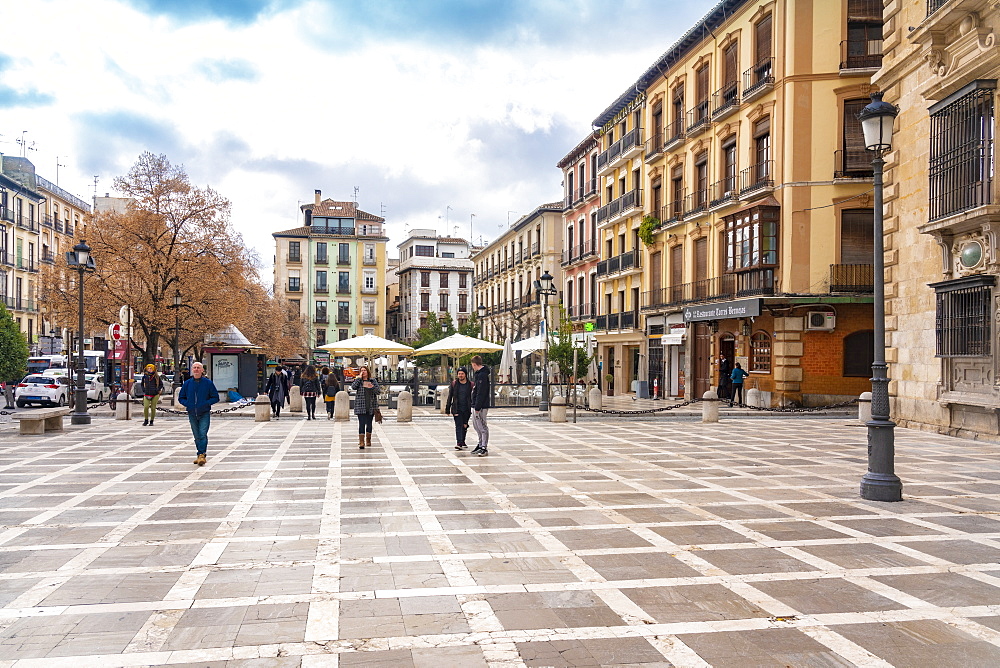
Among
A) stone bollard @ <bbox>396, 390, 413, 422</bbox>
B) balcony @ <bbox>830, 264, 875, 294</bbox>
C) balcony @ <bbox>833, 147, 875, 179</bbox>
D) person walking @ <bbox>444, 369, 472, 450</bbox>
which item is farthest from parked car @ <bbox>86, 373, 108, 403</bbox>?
balcony @ <bbox>833, 147, 875, 179</bbox>

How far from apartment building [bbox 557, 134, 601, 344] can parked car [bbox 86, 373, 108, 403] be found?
915 inches

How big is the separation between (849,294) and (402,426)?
1487 centimetres

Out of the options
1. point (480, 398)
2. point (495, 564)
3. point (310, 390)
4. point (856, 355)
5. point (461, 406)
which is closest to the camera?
point (495, 564)

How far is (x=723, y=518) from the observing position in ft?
26.6

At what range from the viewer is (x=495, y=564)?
6285 millimetres

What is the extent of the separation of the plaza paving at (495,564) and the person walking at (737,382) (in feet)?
46.2

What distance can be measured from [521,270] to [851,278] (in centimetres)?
3263

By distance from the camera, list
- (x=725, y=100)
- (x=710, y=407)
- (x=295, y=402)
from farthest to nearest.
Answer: (x=725, y=100)
(x=295, y=402)
(x=710, y=407)

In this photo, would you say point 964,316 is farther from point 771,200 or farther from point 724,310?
point 724,310

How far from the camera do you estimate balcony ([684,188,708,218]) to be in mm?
30891

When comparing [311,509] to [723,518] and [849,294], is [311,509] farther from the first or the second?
[849,294]

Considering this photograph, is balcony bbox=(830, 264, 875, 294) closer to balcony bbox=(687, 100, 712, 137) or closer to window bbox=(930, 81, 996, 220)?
balcony bbox=(687, 100, 712, 137)

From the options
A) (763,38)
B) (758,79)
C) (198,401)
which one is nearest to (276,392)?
(198,401)

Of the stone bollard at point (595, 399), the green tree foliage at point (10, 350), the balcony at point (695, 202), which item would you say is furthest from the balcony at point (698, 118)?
the green tree foliage at point (10, 350)
